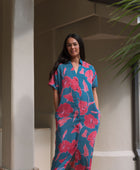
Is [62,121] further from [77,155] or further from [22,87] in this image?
[22,87]

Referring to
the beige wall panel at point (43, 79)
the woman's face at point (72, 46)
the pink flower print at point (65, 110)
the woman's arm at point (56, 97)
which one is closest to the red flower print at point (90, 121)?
the pink flower print at point (65, 110)

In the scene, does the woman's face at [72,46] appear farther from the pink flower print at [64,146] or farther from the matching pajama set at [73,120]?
the pink flower print at [64,146]

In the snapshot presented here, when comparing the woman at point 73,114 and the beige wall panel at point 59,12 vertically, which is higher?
the beige wall panel at point 59,12

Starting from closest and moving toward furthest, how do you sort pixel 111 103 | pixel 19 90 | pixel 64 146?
pixel 64 146, pixel 19 90, pixel 111 103

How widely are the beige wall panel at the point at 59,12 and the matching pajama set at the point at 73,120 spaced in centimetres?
137

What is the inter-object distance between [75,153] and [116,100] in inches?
70.1

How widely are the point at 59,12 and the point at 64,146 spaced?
92.6 inches

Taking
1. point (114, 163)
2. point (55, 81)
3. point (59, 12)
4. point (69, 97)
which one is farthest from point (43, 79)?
point (69, 97)

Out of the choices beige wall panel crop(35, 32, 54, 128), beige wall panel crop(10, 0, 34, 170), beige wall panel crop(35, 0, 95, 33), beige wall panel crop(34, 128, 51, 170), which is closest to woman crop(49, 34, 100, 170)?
beige wall panel crop(10, 0, 34, 170)

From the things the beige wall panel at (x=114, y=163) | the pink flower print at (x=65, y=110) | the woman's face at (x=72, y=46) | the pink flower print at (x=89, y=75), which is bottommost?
the beige wall panel at (x=114, y=163)

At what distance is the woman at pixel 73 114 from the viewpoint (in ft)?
7.63

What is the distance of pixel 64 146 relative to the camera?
2.30m

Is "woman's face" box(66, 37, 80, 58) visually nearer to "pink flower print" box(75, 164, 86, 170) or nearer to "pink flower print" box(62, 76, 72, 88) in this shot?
"pink flower print" box(62, 76, 72, 88)

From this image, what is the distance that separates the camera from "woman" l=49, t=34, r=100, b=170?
7.63 feet
